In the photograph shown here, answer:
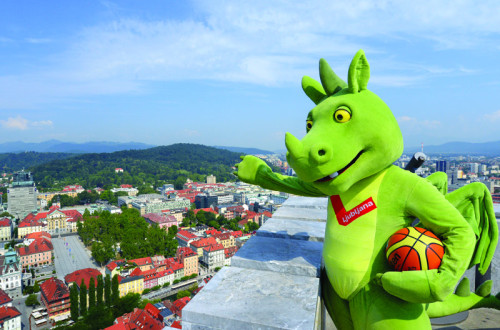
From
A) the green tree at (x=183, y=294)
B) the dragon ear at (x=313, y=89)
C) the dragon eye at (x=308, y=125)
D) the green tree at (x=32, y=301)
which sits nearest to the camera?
the dragon eye at (x=308, y=125)

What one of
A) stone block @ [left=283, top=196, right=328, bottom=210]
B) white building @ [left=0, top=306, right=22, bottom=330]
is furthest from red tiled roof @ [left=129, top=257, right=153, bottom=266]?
stone block @ [left=283, top=196, right=328, bottom=210]

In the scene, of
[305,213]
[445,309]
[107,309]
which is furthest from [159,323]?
[445,309]

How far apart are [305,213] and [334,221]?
1504 mm

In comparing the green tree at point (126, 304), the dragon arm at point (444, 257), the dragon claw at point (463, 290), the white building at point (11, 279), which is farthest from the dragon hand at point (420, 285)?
the white building at point (11, 279)

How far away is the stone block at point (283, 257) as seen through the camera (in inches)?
86.9

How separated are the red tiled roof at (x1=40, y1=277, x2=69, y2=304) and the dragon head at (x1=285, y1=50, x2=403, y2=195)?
24.9 m

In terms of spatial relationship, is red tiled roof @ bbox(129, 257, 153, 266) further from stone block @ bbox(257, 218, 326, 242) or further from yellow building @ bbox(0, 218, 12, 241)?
stone block @ bbox(257, 218, 326, 242)

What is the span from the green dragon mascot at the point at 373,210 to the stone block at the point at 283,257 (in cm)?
19

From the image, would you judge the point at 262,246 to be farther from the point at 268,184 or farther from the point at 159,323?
the point at 159,323

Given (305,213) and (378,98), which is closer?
(378,98)

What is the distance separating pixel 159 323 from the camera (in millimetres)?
18016

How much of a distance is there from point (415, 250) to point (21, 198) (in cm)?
6347

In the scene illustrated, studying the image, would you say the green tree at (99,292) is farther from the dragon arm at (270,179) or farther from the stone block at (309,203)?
the dragon arm at (270,179)

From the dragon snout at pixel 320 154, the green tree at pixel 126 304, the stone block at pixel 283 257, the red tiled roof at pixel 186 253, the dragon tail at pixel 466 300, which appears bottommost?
the green tree at pixel 126 304
